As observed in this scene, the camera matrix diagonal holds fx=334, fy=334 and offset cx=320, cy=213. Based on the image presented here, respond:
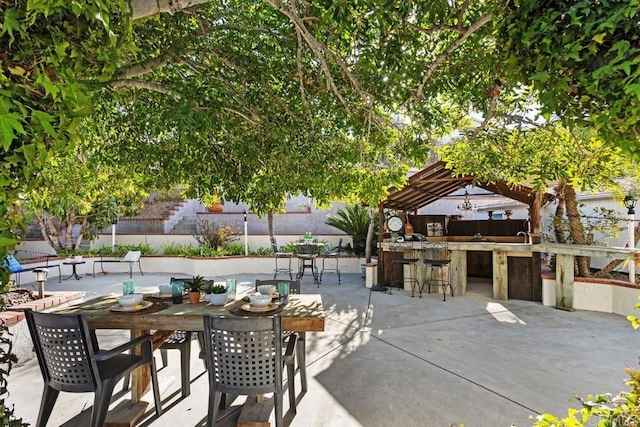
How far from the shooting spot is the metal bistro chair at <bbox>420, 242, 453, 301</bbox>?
712 centimetres

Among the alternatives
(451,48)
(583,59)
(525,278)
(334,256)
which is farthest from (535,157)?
(334,256)

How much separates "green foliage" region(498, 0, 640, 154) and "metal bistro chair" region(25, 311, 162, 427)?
2.85 m

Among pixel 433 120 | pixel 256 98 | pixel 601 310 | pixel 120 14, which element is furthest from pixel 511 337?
pixel 120 14

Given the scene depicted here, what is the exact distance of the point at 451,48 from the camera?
2332mm

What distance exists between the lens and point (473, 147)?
3904mm

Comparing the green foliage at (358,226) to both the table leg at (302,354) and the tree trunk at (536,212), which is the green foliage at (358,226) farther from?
the table leg at (302,354)

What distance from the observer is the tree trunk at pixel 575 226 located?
6.18m

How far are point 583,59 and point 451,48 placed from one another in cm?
146

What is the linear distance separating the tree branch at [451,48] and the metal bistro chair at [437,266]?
196 inches

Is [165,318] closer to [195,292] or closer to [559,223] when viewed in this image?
[195,292]

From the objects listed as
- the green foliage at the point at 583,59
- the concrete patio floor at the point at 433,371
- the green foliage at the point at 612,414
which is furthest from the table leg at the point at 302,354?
the green foliage at the point at 583,59

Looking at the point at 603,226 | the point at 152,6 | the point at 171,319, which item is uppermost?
the point at 152,6

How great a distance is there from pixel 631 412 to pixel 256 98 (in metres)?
3.03

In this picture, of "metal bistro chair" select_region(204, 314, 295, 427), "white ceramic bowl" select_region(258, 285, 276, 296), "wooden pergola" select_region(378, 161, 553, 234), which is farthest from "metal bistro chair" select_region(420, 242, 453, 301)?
"metal bistro chair" select_region(204, 314, 295, 427)
